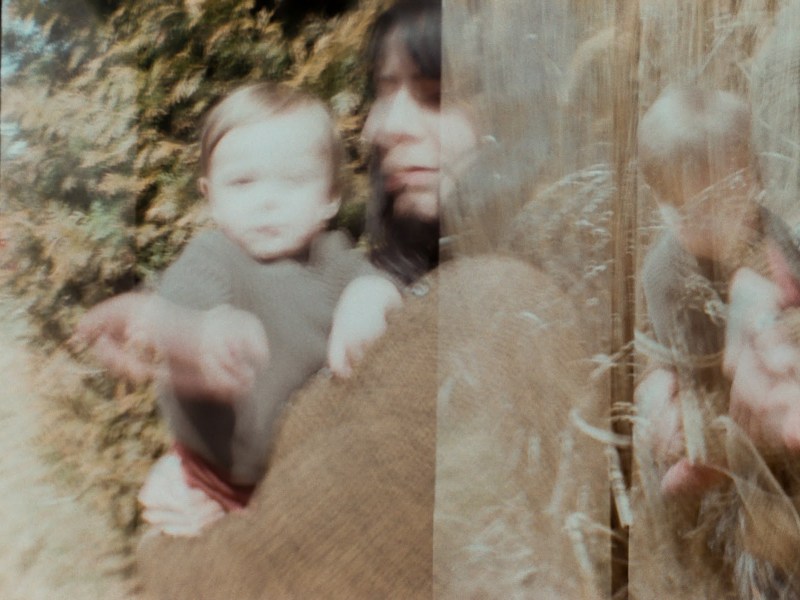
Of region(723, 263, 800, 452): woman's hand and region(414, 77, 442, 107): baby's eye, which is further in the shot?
region(723, 263, 800, 452): woman's hand

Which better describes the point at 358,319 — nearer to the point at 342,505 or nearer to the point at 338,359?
the point at 338,359

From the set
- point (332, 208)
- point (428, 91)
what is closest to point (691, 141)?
point (428, 91)

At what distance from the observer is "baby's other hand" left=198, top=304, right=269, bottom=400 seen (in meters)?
1.86

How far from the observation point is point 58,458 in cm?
180

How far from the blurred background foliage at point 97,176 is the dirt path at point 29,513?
33mm

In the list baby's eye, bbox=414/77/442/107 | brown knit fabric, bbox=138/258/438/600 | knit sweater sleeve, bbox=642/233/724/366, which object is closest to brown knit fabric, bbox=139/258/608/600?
brown knit fabric, bbox=138/258/438/600

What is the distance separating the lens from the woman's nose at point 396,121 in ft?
6.37

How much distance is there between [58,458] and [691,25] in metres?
1.51

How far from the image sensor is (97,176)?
5.97 feet

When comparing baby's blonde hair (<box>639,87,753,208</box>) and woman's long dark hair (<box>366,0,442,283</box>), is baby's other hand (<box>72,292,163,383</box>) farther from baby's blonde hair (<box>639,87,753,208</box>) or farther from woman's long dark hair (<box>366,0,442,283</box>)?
baby's blonde hair (<box>639,87,753,208</box>)

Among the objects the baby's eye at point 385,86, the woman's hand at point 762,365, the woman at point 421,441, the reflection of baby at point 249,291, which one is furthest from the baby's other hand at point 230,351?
the woman's hand at point 762,365

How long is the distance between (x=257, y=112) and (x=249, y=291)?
0.32m

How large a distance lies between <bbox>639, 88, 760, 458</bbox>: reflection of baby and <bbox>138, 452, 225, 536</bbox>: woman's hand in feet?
3.21

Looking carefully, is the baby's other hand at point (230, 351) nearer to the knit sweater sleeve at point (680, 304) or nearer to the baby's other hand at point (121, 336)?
the baby's other hand at point (121, 336)
